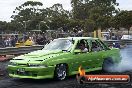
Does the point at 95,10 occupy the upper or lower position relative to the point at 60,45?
upper

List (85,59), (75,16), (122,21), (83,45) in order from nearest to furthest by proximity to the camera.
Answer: (85,59), (83,45), (122,21), (75,16)

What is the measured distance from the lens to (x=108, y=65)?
1258 cm

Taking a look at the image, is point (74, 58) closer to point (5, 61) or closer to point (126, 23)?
point (5, 61)

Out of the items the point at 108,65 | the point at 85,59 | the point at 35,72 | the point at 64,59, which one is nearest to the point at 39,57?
the point at 35,72

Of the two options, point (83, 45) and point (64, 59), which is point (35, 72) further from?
point (83, 45)

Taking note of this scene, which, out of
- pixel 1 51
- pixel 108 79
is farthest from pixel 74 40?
pixel 1 51

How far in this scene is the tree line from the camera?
61781mm

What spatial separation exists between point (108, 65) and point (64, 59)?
9.03ft

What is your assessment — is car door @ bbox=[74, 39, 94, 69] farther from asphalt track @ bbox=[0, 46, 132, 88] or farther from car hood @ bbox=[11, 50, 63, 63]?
car hood @ bbox=[11, 50, 63, 63]

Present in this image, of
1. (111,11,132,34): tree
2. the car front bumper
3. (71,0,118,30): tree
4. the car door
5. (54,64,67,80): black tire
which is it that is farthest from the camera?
(71,0,118,30): tree

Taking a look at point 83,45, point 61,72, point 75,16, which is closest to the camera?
point 61,72

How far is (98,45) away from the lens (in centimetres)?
1216

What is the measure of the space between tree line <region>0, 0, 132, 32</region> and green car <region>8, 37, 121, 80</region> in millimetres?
47477

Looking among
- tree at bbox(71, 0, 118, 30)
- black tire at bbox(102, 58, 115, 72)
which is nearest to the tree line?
tree at bbox(71, 0, 118, 30)
